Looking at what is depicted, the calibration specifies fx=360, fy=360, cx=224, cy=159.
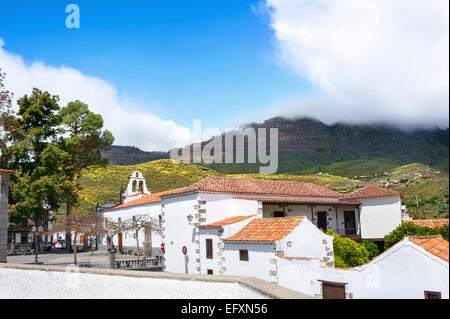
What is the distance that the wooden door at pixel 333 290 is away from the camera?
39.3 feet

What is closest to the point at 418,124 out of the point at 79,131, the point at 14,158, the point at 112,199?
the point at 112,199

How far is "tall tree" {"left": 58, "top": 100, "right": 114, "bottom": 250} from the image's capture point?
120ft

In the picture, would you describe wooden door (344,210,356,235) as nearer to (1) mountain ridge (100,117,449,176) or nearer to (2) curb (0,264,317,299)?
(2) curb (0,264,317,299)

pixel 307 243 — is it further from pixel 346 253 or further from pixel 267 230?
pixel 346 253

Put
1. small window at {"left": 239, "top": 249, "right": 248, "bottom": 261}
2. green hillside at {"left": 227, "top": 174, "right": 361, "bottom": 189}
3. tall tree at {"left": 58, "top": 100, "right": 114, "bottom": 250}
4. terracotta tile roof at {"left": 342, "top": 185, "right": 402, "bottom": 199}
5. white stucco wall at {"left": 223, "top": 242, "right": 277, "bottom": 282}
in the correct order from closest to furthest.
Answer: white stucco wall at {"left": 223, "top": 242, "right": 277, "bottom": 282}
small window at {"left": 239, "top": 249, "right": 248, "bottom": 261}
terracotta tile roof at {"left": 342, "top": 185, "right": 402, "bottom": 199}
tall tree at {"left": 58, "top": 100, "right": 114, "bottom": 250}
green hillside at {"left": 227, "top": 174, "right": 361, "bottom": 189}

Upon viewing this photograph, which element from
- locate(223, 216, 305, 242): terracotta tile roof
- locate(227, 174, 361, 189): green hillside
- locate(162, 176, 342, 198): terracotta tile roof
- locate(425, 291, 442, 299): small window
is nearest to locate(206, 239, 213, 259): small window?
locate(223, 216, 305, 242): terracotta tile roof

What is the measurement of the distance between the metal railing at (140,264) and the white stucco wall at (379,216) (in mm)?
16293

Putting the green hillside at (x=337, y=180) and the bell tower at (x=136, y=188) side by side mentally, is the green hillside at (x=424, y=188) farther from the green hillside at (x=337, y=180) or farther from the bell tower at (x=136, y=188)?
the bell tower at (x=136, y=188)

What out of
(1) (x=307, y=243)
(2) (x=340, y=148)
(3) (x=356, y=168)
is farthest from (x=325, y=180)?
(1) (x=307, y=243)

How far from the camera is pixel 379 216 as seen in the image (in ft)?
93.0

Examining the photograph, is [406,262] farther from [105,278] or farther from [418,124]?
[418,124]

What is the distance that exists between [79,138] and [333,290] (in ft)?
102

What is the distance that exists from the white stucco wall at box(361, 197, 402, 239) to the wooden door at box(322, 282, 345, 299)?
57.5 feet

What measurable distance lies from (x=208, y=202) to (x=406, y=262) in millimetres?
12429
